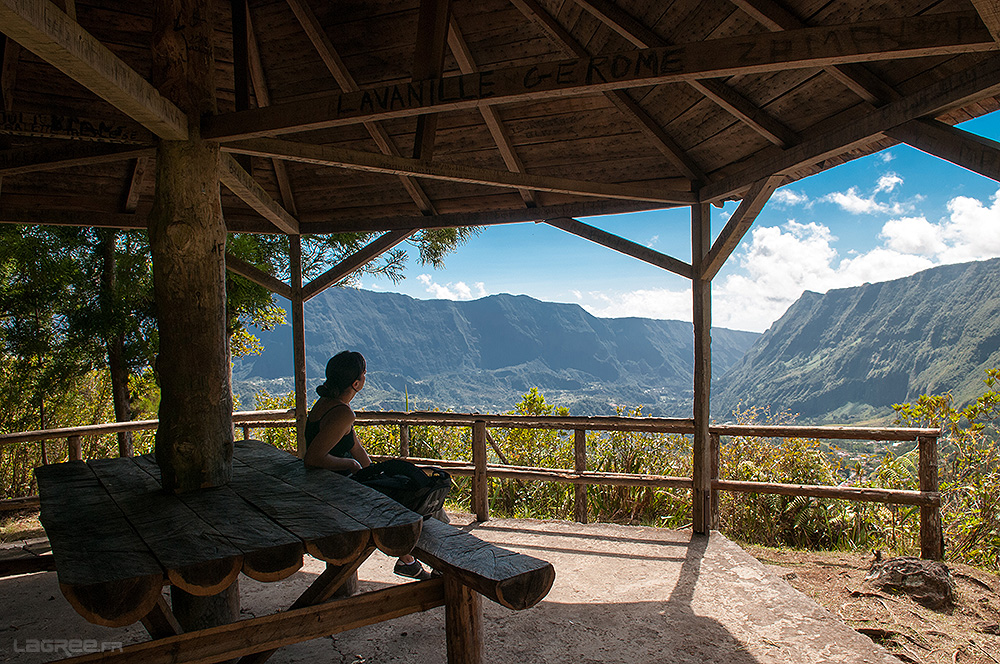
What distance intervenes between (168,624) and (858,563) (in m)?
4.47

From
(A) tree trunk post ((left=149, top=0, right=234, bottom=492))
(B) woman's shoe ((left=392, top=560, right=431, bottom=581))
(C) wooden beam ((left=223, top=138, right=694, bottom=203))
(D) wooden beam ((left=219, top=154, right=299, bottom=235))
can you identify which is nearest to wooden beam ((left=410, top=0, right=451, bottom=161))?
(C) wooden beam ((left=223, top=138, right=694, bottom=203))

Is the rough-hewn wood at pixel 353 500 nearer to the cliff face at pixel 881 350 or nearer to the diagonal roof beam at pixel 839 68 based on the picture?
the diagonal roof beam at pixel 839 68

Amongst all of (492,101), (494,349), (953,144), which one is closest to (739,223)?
(953,144)

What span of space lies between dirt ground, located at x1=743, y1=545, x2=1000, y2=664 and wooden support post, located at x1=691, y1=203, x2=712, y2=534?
23.3 inches

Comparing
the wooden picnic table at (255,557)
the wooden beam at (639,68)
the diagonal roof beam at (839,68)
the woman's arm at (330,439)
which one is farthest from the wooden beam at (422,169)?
the wooden picnic table at (255,557)

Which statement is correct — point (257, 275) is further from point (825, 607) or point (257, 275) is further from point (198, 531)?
point (825, 607)

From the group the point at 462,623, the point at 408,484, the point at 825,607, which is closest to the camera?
the point at 462,623

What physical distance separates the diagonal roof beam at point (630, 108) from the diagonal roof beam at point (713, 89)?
278 mm

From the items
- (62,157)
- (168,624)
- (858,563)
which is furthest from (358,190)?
(858,563)

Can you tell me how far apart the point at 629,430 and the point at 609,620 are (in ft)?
6.37

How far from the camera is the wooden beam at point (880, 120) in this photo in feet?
8.38

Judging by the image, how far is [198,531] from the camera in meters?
1.95

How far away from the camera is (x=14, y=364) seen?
7297 millimetres

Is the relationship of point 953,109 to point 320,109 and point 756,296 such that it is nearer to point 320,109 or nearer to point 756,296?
point 320,109
